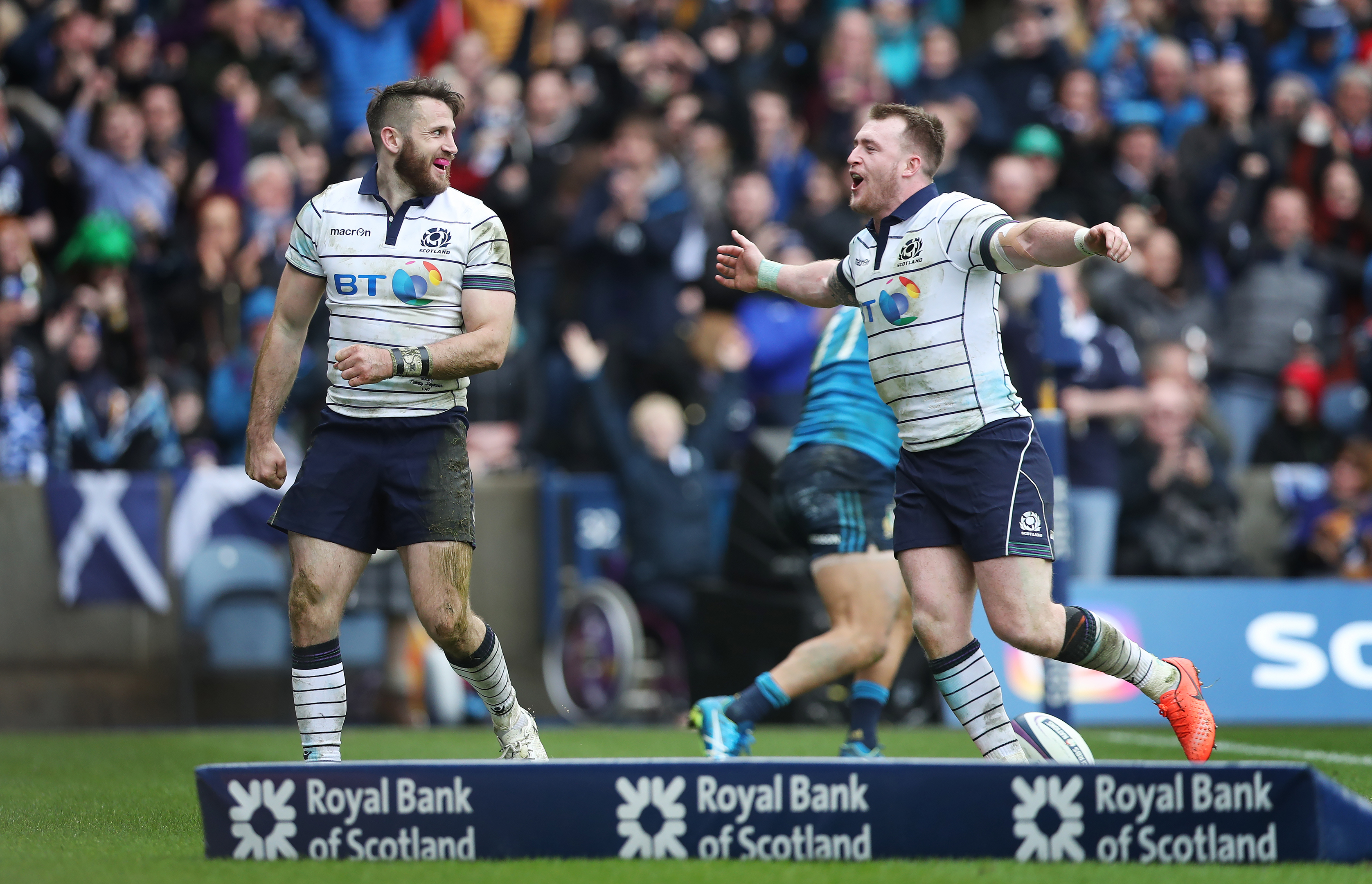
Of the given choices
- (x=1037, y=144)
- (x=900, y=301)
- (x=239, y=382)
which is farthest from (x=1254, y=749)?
(x=239, y=382)

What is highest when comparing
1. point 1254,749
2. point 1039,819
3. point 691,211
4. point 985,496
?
point 691,211

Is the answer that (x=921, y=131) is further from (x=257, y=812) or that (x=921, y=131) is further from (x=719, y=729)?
(x=257, y=812)

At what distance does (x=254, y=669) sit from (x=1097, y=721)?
5.83 meters

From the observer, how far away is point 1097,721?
1132 cm

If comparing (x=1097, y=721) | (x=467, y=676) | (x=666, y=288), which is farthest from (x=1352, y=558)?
(x=467, y=676)

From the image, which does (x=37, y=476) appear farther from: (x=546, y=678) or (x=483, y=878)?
(x=483, y=878)

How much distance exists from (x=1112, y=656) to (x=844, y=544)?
5.34ft

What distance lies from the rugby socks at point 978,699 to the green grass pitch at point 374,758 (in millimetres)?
1343

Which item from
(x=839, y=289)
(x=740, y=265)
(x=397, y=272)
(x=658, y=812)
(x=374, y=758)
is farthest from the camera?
(x=374, y=758)

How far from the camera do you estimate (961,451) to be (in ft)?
20.5

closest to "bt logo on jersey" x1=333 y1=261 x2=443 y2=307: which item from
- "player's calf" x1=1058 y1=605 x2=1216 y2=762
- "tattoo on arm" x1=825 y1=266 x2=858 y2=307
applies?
"tattoo on arm" x1=825 y1=266 x2=858 y2=307

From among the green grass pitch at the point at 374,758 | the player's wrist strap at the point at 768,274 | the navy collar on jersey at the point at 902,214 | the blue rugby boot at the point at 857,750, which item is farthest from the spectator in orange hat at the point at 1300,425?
the navy collar on jersey at the point at 902,214

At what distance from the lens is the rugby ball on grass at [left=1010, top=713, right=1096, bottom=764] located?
6.44 metres

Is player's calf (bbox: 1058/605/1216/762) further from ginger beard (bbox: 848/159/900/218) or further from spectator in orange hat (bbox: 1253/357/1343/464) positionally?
spectator in orange hat (bbox: 1253/357/1343/464)
